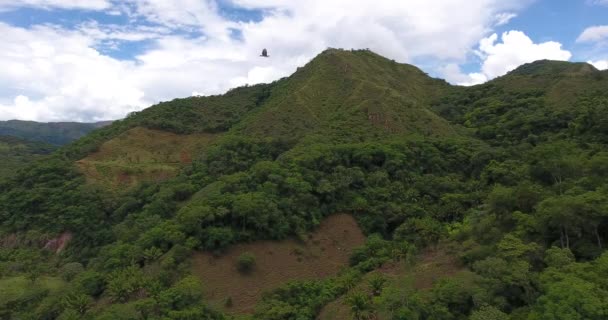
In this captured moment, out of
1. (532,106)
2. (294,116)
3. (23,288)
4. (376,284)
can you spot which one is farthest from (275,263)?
(532,106)

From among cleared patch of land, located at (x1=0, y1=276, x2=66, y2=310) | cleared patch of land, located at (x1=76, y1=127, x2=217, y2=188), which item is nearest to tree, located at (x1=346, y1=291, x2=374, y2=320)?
cleared patch of land, located at (x1=0, y1=276, x2=66, y2=310)

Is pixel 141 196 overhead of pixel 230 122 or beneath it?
beneath

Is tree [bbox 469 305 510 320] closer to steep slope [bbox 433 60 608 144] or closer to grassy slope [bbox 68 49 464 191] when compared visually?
steep slope [bbox 433 60 608 144]

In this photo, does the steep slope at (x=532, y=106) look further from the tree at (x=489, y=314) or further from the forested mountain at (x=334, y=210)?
the tree at (x=489, y=314)

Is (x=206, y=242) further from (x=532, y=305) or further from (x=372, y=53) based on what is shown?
(x=372, y=53)

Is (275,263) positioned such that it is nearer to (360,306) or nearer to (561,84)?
(360,306)

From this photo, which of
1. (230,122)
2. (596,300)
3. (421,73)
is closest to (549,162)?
(596,300)
